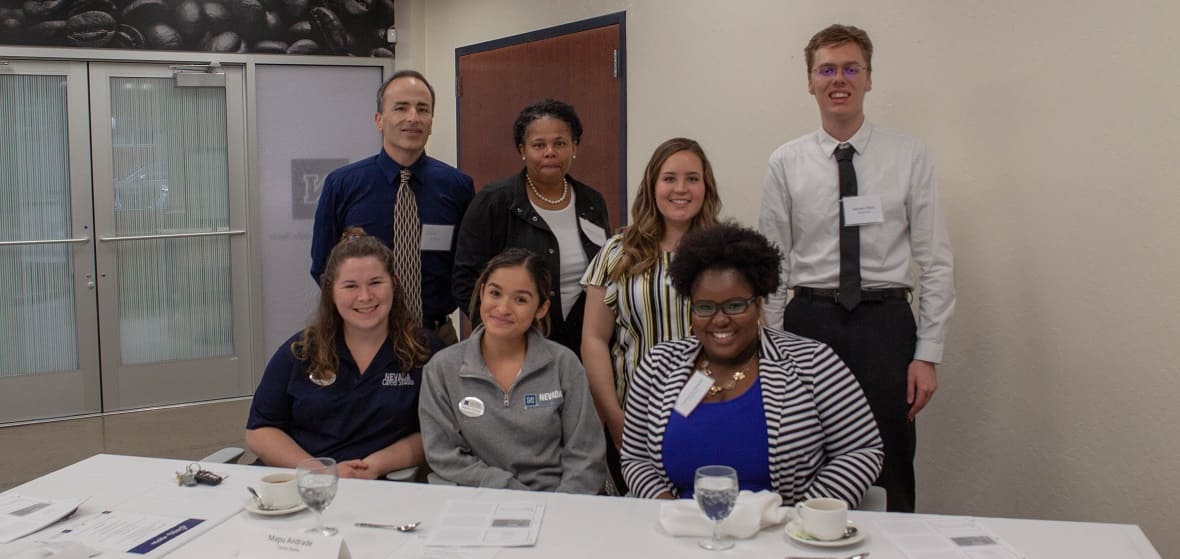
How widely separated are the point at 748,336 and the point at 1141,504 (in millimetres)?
1495

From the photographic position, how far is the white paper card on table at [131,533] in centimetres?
193

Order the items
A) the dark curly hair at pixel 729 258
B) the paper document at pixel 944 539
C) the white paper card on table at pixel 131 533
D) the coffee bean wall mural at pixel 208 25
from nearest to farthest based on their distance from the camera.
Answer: the paper document at pixel 944 539, the white paper card on table at pixel 131 533, the dark curly hair at pixel 729 258, the coffee bean wall mural at pixel 208 25

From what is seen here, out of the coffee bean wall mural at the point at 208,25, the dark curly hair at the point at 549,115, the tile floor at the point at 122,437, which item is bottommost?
the tile floor at the point at 122,437

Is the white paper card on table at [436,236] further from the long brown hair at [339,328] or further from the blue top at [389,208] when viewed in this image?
the long brown hair at [339,328]

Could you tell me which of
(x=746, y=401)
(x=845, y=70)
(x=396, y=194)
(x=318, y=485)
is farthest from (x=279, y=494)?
(x=845, y=70)

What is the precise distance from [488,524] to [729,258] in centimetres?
84

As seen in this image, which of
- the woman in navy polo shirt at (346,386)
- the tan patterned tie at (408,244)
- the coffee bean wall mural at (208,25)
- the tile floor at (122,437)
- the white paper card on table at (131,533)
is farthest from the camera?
the coffee bean wall mural at (208,25)

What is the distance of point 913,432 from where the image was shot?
3020mm

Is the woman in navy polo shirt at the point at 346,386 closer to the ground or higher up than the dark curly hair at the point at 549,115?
closer to the ground

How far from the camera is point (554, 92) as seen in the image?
534cm

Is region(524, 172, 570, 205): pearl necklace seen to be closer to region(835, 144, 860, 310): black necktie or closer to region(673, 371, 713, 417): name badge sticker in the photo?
region(835, 144, 860, 310): black necktie

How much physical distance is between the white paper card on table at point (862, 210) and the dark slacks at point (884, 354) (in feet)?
0.81

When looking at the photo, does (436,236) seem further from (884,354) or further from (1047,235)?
(1047,235)

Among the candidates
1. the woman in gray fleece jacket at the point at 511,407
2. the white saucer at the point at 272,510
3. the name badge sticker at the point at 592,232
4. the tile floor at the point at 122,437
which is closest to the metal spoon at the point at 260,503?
the white saucer at the point at 272,510
